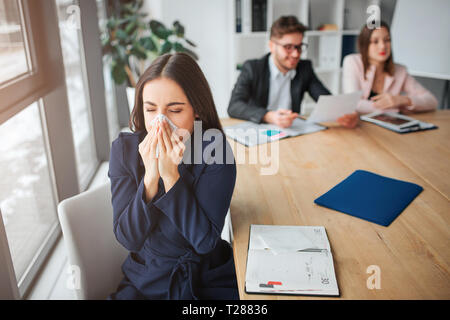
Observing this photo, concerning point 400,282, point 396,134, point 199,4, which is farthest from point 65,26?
point 400,282

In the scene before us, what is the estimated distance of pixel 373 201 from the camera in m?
1.30

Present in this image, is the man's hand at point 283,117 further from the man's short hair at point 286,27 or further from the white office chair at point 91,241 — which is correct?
the white office chair at point 91,241

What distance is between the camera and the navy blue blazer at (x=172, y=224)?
3.39ft

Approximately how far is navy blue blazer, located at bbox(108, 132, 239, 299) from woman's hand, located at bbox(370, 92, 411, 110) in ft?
4.93

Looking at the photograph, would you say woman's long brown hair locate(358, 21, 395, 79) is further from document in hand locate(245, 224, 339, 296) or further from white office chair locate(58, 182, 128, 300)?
white office chair locate(58, 182, 128, 300)

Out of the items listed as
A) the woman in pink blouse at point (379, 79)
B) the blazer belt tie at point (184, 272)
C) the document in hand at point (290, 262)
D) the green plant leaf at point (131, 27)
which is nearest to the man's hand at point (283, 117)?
the woman in pink blouse at point (379, 79)

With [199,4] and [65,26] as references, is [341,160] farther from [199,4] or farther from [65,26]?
[199,4]

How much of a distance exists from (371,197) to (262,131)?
2.58 ft

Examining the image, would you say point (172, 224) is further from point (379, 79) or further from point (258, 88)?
point (379, 79)

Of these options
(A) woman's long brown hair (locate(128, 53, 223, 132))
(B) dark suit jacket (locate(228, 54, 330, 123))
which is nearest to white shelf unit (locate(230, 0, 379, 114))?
Answer: (B) dark suit jacket (locate(228, 54, 330, 123))

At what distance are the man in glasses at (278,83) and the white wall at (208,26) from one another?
1.57 metres

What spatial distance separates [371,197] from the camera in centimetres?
133

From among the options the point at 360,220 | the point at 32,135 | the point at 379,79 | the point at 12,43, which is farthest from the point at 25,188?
the point at 379,79

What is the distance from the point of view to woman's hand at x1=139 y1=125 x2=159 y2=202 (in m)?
0.93
